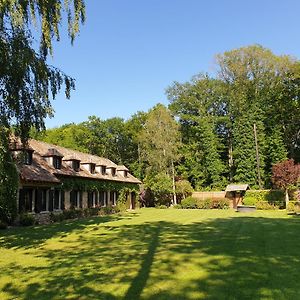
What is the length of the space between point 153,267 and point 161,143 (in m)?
36.4

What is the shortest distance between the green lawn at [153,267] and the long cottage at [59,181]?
4.02 meters

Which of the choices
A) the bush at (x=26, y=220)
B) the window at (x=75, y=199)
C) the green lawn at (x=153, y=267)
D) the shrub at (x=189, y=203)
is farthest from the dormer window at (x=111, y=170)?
the green lawn at (x=153, y=267)

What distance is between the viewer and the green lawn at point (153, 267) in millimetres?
7332

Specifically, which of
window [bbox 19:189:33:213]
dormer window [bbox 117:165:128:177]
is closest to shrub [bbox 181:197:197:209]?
dormer window [bbox 117:165:128:177]

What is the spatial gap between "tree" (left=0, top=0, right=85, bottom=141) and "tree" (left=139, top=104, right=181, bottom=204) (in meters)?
33.4

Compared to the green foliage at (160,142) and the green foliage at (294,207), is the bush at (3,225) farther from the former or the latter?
the green foliage at (160,142)

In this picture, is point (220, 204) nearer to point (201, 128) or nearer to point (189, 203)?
point (189, 203)

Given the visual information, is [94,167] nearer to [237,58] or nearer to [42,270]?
[42,270]

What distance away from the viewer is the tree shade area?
4747 centimetres

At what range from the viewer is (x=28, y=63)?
36.8ft

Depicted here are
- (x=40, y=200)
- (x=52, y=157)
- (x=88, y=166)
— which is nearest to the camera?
(x=40, y=200)

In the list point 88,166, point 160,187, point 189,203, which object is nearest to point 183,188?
point 160,187

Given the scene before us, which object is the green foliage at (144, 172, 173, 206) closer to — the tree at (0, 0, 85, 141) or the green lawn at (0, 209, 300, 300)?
the green lawn at (0, 209, 300, 300)

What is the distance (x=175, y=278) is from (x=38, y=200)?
17.3m
